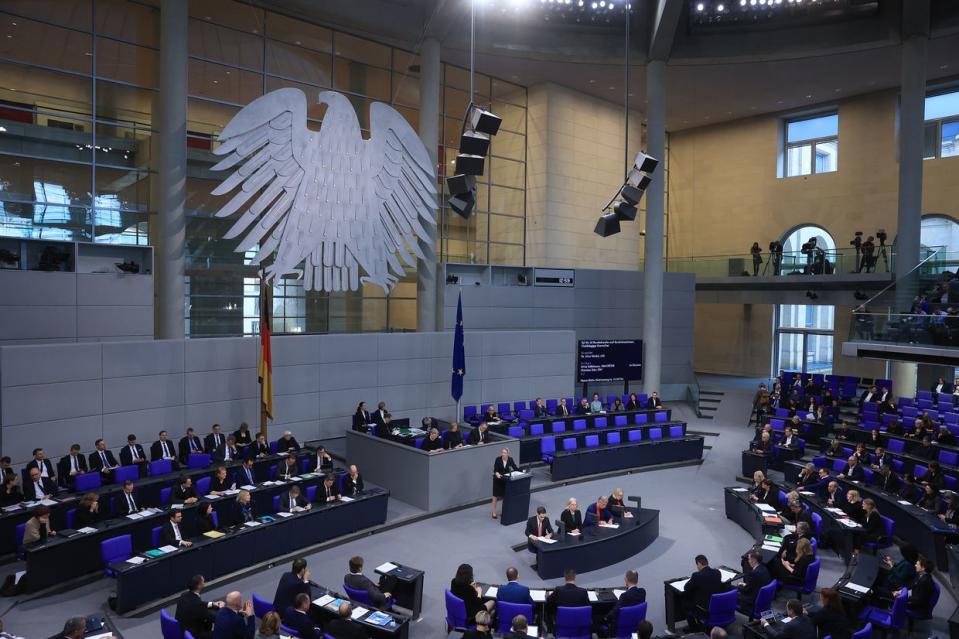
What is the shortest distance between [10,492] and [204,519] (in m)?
2.85

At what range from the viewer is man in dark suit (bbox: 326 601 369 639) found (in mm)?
6324

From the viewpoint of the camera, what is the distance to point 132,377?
→ 1299 centimetres

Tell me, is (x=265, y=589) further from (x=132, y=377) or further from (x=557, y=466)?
(x=557, y=466)

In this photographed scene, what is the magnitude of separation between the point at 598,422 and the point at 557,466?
9.88 feet

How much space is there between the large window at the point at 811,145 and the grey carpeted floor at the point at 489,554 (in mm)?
16537

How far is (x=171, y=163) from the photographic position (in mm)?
14336

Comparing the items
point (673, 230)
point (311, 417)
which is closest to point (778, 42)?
point (673, 230)

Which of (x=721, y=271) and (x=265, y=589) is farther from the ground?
(x=721, y=271)

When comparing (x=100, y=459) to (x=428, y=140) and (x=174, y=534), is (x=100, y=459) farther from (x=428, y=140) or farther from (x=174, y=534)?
(x=428, y=140)

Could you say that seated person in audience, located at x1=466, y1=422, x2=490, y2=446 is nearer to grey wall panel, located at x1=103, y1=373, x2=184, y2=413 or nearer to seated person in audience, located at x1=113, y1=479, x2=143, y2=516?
grey wall panel, located at x1=103, y1=373, x2=184, y2=413

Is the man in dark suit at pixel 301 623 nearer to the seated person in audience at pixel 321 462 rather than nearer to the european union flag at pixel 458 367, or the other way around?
the seated person in audience at pixel 321 462

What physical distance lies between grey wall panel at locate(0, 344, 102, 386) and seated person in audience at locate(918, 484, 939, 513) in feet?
47.0

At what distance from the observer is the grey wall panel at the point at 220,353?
45.5ft

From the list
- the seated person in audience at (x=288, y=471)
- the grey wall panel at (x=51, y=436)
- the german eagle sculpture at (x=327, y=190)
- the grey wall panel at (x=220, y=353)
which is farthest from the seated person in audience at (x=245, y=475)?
the german eagle sculpture at (x=327, y=190)
